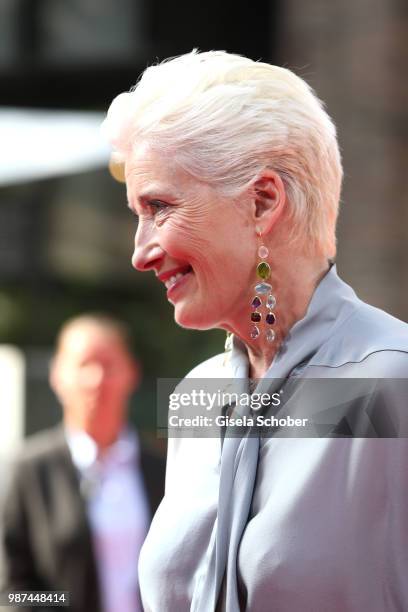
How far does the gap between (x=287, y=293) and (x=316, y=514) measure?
349mm

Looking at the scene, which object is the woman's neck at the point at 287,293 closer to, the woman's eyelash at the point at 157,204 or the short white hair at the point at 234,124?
the short white hair at the point at 234,124

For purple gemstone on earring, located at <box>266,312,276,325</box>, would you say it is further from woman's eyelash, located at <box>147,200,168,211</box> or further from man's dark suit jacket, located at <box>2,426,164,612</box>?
man's dark suit jacket, located at <box>2,426,164,612</box>

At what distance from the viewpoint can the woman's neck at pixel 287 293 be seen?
1.75 meters

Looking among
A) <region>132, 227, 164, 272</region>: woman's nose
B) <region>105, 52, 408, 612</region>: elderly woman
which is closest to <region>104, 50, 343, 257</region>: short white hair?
<region>105, 52, 408, 612</region>: elderly woman

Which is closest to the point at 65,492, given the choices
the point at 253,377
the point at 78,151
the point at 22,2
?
the point at 253,377

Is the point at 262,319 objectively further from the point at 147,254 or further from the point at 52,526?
the point at 52,526

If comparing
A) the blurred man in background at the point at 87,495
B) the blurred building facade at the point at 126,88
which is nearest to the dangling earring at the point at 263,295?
the blurred man in background at the point at 87,495

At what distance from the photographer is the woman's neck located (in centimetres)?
175

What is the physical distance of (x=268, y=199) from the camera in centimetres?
171

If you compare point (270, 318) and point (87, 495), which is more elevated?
point (270, 318)

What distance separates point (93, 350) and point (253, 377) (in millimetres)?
1906

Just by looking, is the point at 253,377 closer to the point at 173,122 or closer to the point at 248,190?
the point at 248,190

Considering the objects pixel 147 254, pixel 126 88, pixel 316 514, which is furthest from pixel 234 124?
pixel 126 88

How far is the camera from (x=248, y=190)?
1696mm
